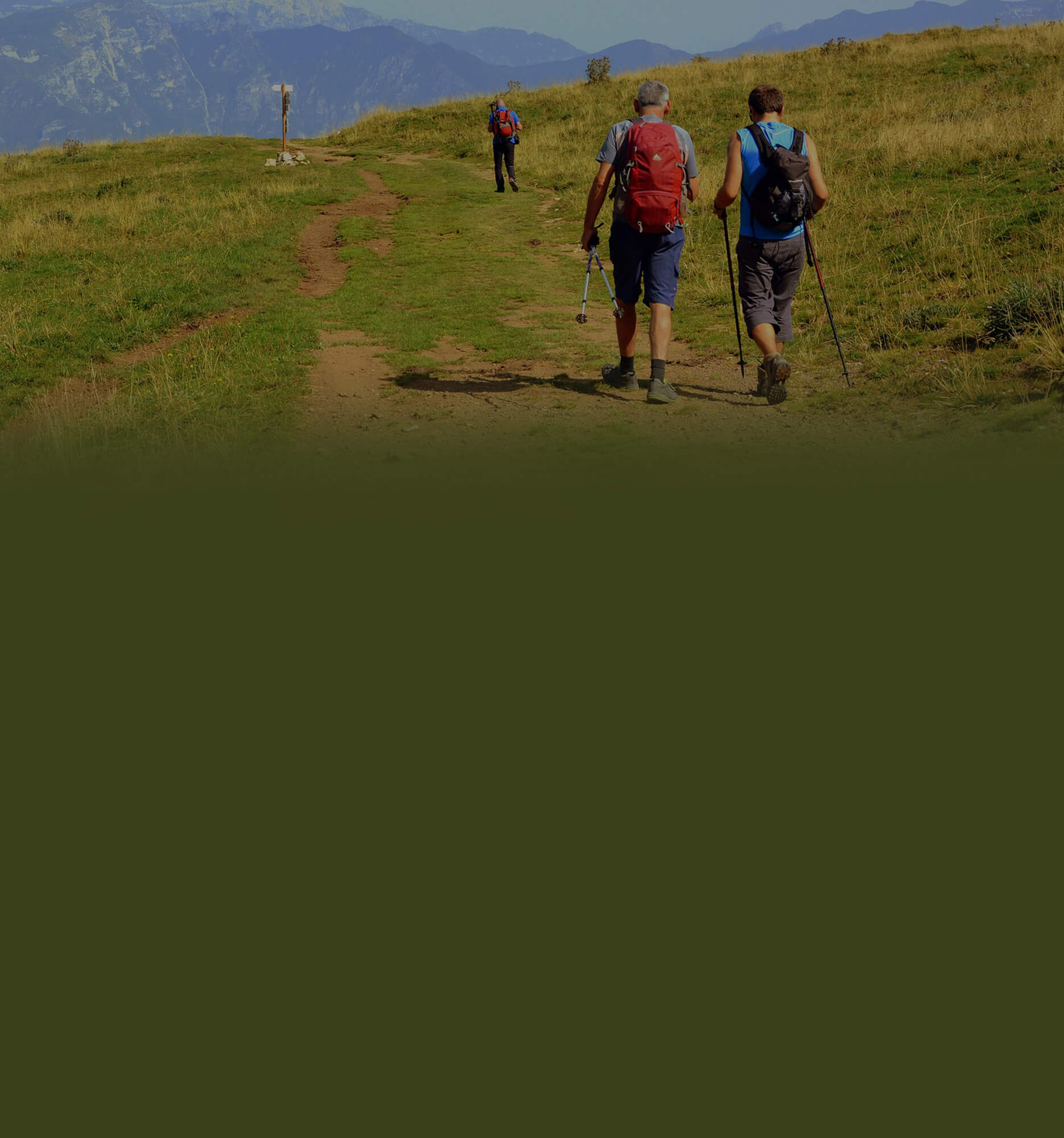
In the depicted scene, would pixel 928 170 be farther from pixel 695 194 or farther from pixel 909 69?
pixel 909 69

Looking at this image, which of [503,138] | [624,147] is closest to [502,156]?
[503,138]

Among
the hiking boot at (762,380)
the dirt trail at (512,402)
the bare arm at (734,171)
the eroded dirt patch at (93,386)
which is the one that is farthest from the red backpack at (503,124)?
the bare arm at (734,171)

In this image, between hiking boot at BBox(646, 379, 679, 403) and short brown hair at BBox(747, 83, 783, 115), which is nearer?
short brown hair at BBox(747, 83, 783, 115)

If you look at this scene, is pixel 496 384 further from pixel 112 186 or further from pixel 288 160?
pixel 288 160

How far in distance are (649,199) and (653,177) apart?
0.14m

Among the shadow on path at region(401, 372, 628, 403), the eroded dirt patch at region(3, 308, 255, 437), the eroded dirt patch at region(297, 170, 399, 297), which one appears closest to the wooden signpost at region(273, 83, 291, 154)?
the eroded dirt patch at region(297, 170, 399, 297)

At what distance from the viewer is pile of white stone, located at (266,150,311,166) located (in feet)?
87.6

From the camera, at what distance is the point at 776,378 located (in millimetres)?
7703

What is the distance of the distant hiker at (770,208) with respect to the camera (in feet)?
23.0

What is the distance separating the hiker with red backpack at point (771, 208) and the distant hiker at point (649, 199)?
1.11ft

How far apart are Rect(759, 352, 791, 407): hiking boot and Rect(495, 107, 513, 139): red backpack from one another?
49.3 ft

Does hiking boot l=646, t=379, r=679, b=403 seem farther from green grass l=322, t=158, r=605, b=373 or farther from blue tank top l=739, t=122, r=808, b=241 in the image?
green grass l=322, t=158, r=605, b=373

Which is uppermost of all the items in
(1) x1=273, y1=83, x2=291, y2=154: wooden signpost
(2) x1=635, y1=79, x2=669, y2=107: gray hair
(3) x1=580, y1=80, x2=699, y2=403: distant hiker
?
(1) x1=273, y1=83, x2=291, y2=154: wooden signpost

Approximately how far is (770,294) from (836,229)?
6.47 metres
